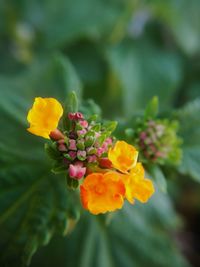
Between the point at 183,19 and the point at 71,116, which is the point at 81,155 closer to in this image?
the point at 71,116

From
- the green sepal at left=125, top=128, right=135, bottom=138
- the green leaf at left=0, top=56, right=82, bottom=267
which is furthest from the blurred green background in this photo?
the green sepal at left=125, top=128, right=135, bottom=138

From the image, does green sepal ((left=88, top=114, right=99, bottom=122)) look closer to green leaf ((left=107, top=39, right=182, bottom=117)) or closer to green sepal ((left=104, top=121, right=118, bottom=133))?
green sepal ((left=104, top=121, right=118, bottom=133))

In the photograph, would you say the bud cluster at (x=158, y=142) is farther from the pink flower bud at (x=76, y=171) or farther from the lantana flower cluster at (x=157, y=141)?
the pink flower bud at (x=76, y=171)

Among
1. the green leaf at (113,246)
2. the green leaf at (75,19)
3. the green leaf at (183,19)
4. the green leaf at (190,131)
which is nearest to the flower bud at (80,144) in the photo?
the green leaf at (190,131)

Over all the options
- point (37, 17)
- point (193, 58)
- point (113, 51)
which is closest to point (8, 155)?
point (113, 51)

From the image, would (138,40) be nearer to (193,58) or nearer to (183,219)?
(193,58)
